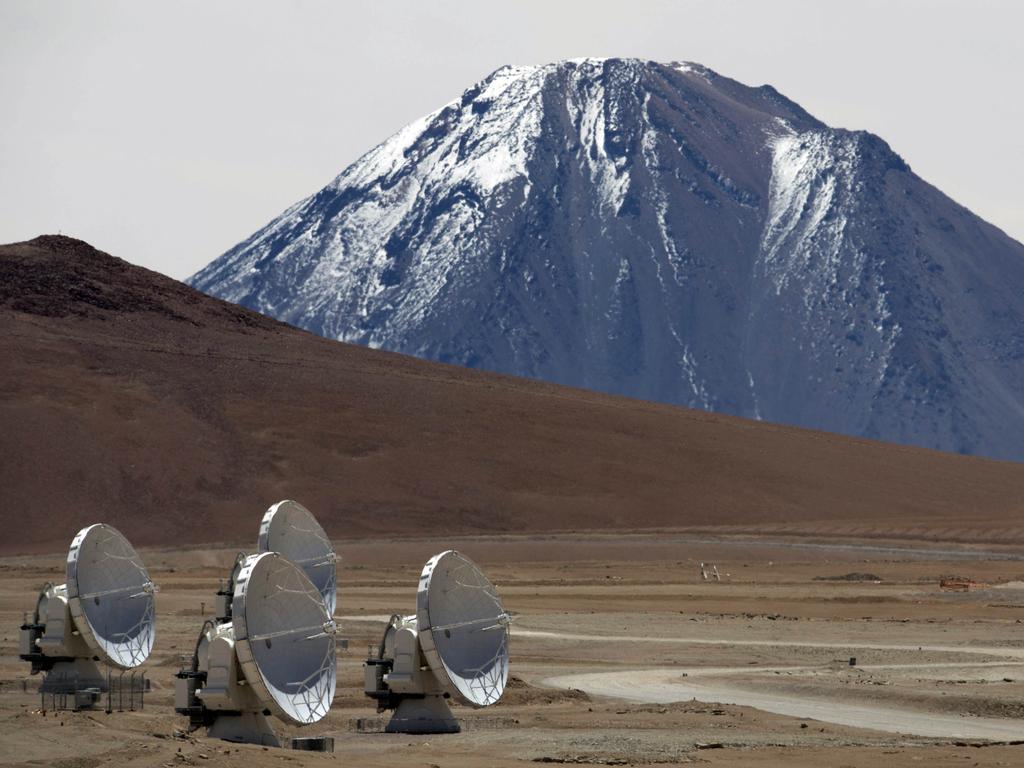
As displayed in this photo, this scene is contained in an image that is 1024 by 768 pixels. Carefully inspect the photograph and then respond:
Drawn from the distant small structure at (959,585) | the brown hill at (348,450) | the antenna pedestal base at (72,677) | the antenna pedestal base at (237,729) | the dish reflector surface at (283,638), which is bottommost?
the antenna pedestal base at (237,729)

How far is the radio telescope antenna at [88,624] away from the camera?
35.6 m

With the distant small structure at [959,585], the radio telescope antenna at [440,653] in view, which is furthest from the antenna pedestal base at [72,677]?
the distant small structure at [959,585]

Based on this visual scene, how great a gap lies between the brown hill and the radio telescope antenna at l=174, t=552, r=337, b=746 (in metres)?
75.9

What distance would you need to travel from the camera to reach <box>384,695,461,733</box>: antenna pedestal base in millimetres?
31572

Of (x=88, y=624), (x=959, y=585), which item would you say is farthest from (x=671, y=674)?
(x=959, y=585)

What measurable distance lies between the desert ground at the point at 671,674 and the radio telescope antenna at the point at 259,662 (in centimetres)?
56

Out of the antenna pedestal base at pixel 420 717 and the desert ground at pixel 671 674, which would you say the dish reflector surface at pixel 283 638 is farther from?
the antenna pedestal base at pixel 420 717

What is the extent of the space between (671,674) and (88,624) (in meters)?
13.8

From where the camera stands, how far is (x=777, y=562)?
96.6m

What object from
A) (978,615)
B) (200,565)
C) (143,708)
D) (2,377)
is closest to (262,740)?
(143,708)

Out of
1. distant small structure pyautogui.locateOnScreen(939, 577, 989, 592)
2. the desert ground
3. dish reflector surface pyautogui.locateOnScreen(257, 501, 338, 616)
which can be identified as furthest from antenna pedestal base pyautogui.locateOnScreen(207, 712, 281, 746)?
distant small structure pyautogui.locateOnScreen(939, 577, 989, 592)

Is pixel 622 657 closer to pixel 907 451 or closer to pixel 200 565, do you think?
→ pixel 200 565

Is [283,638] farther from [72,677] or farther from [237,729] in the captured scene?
[72,677]

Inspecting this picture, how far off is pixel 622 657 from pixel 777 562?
48968 millimetres
